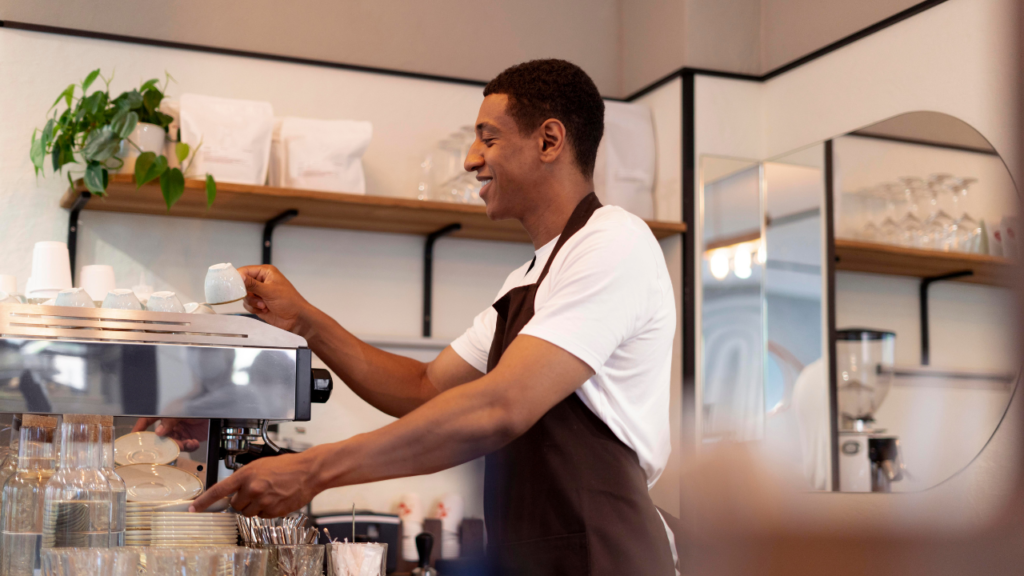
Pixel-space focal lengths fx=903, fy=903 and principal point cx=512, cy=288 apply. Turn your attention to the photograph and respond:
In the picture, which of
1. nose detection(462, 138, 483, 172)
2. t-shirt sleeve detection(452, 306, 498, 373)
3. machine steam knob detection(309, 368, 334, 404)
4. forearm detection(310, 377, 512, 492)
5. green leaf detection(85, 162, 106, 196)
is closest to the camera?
forearm detection(310, 377, 512, 492)

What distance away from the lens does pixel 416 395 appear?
66.9 inches

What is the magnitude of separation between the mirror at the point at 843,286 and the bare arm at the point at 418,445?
91cm

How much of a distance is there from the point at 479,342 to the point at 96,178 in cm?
106

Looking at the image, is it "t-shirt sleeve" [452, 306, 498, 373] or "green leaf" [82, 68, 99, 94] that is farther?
"green leaf" [82, 68, 99, 94]

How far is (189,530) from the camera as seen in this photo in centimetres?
118

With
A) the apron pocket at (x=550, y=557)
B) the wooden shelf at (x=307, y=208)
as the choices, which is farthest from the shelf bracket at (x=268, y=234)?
the apron pocket at (x=550, y=557)

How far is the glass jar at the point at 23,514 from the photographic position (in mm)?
1046

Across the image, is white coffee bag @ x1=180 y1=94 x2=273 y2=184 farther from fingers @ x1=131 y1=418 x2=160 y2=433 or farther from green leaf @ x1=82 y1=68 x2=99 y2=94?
fingers @ x1=131 y1=418 x2=160 y2=433

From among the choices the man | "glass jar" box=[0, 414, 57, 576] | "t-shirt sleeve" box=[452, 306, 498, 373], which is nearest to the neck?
the man

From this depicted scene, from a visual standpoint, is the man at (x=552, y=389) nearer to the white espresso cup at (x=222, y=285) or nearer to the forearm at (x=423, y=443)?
the forearm at (x=423, y=443)

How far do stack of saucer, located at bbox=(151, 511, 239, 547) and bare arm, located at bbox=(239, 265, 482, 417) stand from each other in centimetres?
44

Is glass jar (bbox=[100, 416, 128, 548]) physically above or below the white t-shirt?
below

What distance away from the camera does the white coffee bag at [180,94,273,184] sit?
229 cm

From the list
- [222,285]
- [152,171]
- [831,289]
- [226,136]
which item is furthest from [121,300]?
[831,289]
